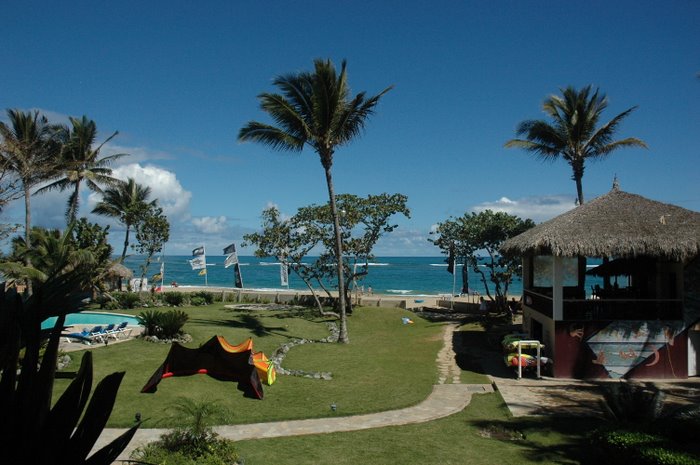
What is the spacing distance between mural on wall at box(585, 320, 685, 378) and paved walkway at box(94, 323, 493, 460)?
3568 millimetres

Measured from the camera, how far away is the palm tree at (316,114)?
756 inches

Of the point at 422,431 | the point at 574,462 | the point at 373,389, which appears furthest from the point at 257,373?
the point at 574,462

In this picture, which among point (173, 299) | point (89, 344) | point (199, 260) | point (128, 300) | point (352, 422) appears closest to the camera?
point (352, 422)

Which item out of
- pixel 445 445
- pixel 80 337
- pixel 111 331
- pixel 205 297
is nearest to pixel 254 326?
pixel 111 331

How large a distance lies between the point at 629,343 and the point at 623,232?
319cm

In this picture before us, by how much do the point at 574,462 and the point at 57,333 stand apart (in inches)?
344

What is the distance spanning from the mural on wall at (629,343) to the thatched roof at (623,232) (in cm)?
205

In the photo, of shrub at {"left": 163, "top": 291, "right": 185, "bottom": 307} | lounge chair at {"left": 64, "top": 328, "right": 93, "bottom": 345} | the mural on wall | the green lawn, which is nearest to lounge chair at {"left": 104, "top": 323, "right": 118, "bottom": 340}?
lounge chair at {"left": 64, "top": 328, "right": 93, "bottom": 345}

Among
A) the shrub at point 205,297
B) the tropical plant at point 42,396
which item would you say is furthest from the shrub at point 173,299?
the tropical plant at point 42,396

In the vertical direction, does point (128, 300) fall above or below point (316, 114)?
below

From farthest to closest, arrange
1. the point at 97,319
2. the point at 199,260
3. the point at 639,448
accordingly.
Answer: the point at 199,260 → the point at 97,319 → the point at 639,448

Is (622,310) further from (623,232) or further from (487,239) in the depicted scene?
(487,239)

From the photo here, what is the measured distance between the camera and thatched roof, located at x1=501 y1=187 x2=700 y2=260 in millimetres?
14516

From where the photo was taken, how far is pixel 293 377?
14.6 metres
